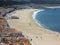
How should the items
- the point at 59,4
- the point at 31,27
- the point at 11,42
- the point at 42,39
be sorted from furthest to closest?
the point at 59,4 → the point at 31,27 → the point at 42,39 → the point at 11,42

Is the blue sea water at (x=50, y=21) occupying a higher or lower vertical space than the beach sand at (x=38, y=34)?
lower

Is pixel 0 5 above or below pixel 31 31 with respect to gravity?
below

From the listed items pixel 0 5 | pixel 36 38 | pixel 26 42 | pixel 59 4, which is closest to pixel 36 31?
pixel 36 38

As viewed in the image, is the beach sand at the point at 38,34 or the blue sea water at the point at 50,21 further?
the blue sea water at the point at 50,21

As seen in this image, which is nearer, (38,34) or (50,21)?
(38,34)

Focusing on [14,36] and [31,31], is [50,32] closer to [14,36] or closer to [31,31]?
[31,31]

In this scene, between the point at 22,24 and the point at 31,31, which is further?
the point at 22,24

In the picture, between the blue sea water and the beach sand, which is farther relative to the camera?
the blue sea water

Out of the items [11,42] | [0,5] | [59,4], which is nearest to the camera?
[11,42]

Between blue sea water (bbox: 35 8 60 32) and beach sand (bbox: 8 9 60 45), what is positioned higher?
beach sand (bbox: 8 9 60 45)

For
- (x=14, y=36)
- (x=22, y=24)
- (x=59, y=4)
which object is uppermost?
(x=14, y=36)

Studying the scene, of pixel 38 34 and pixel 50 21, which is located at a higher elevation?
pixel 38 34
